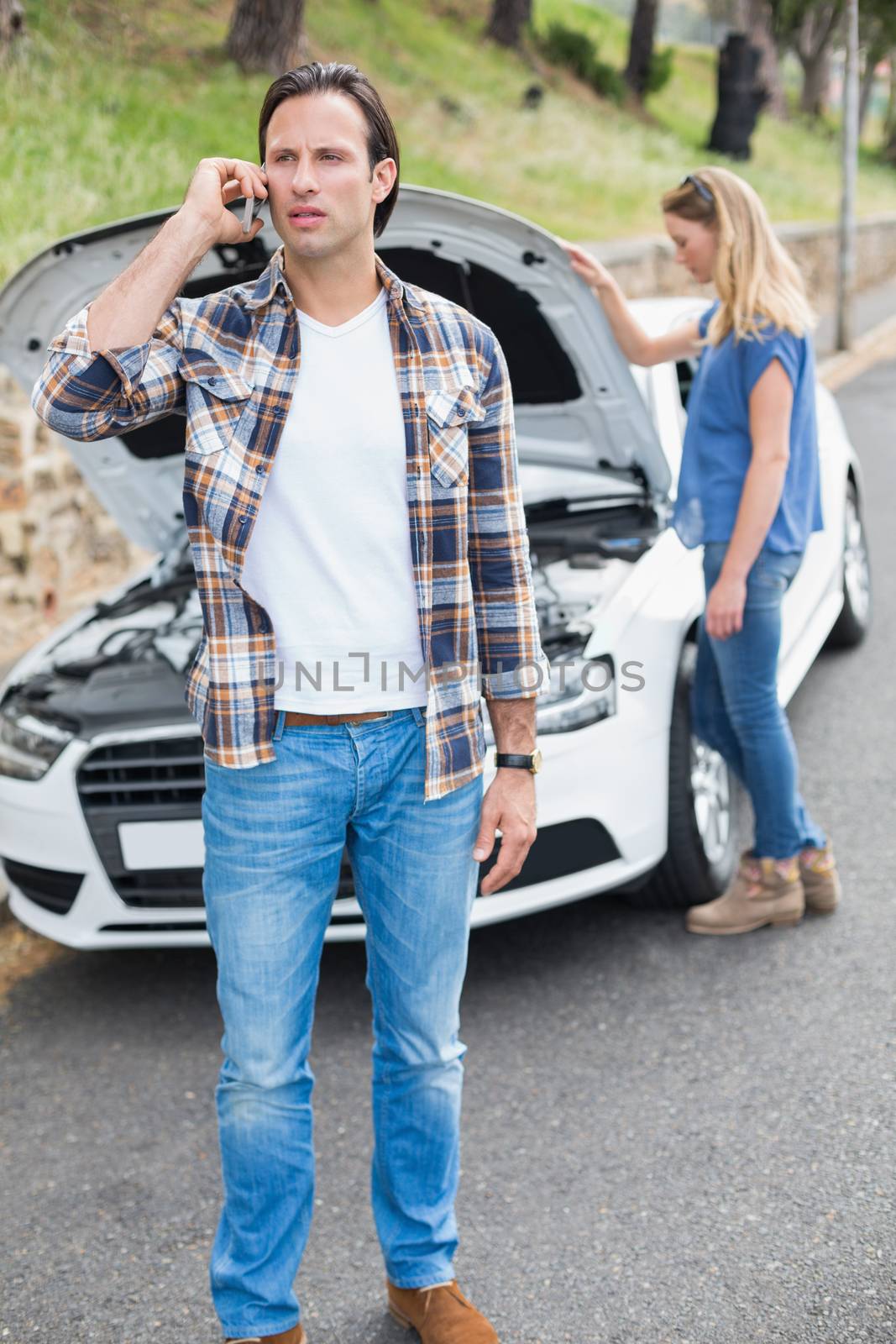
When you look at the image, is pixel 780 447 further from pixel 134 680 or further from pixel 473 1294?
pixel 473 1294

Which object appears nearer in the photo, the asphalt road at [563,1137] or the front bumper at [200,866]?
the asphalt road at [563,1137]

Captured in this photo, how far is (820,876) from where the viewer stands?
3.75 metres

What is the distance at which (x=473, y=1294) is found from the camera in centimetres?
247

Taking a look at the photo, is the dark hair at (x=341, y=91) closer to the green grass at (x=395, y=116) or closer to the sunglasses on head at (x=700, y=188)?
the sunglasses on head at (x=700, y=188)

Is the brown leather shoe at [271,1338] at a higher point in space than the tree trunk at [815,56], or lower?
lower

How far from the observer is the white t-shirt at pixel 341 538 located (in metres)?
2.05

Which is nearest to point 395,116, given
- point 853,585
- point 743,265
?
point 853,585

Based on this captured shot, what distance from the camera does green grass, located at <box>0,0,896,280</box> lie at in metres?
9.34

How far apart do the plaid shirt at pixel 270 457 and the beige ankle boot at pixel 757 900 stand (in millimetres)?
1714

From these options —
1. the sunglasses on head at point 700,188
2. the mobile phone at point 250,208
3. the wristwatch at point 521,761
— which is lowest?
the wristwatch at point 521,761

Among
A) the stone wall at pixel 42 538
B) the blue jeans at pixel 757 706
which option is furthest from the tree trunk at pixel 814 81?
the blue jeans at pixel 757 706

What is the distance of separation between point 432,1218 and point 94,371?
1490mm

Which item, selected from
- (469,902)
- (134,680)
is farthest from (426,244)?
(469,902)

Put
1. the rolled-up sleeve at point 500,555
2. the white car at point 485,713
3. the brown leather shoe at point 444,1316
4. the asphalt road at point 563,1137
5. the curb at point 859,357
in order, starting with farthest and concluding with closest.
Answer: the curb at point 859,357, the white car at point 485,713, the asphalt road at point 563,1137, the brown leather shoe at point 444,1316, the rolled-up sleeve at point 500,555
